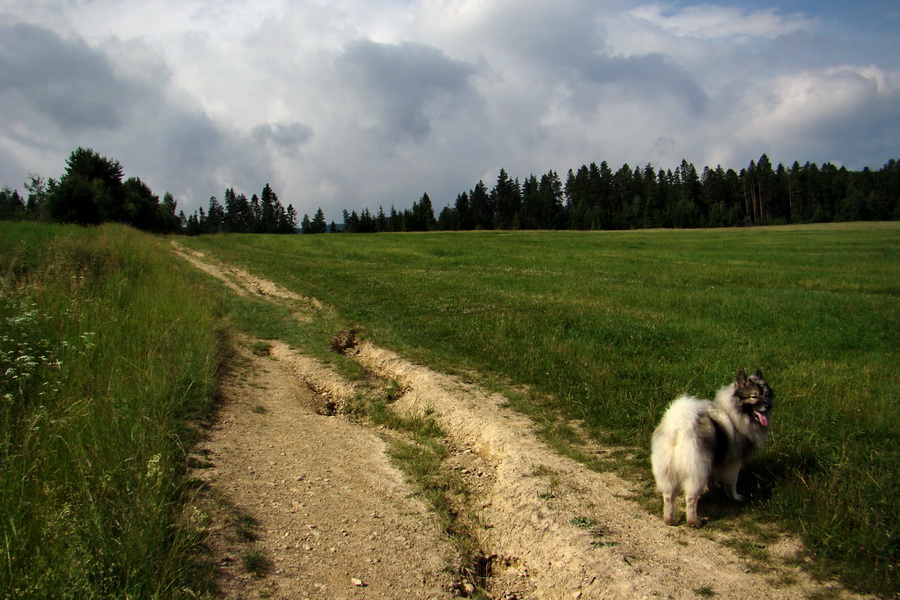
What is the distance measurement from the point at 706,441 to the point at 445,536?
8.54 ft

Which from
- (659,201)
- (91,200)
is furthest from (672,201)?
(91,200)

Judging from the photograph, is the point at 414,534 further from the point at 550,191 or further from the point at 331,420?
the point at 550,191

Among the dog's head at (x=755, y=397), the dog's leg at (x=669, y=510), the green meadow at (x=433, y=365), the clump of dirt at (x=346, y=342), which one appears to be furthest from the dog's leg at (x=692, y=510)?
the clump of dirt at (x=346, y=342)

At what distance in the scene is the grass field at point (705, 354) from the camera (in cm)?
468

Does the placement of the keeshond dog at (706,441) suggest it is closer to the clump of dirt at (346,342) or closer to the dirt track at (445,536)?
the dirt track at (445,536)

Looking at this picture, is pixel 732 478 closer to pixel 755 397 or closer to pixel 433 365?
pixel 755 397

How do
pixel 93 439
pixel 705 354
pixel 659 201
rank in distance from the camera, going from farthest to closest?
pixel 659 201 < pixel 705 354 < pixel 93 439

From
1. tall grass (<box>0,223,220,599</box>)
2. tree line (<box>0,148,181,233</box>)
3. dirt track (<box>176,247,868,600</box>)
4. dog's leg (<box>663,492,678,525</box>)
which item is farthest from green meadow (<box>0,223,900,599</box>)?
tree line (<box>0,148,181,233</box>)

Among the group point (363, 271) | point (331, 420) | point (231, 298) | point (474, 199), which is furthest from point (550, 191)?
point (331, 420)

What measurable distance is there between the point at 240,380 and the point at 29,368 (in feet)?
10.2

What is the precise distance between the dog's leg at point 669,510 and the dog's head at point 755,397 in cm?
121

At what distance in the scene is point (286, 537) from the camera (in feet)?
15.1

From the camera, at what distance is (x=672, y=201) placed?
122 metres

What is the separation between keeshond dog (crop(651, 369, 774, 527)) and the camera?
465 centimetres
